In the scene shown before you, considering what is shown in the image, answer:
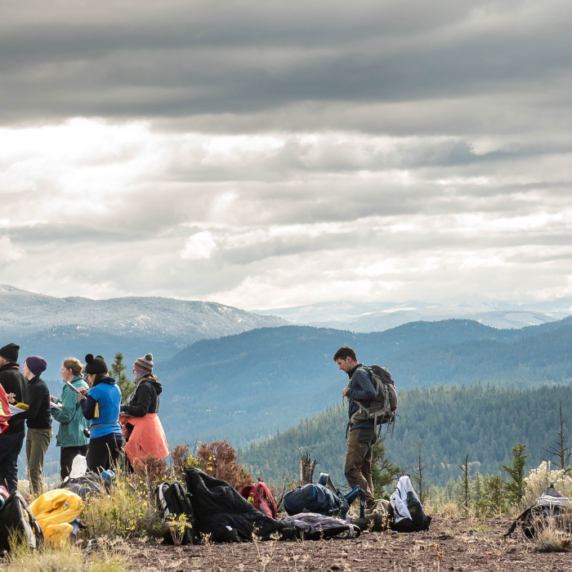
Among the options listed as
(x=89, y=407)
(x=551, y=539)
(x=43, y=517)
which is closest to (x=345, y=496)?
(x=551, y=539)

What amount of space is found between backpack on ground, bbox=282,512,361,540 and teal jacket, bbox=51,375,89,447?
4779 mm

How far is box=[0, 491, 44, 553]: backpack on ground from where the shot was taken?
281 inches

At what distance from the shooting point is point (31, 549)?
7074mm

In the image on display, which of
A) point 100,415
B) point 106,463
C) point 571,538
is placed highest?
point 100,415

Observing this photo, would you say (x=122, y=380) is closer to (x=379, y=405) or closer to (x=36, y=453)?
(x=36, y=453)

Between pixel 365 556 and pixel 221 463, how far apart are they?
3218 mm

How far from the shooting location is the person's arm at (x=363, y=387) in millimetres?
10288

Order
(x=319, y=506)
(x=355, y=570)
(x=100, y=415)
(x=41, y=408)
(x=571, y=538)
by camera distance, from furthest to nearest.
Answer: (x=41, y=408), (x=100, y=415), (x=319, y=506), (x=571, y=538), (x=355, y=570)

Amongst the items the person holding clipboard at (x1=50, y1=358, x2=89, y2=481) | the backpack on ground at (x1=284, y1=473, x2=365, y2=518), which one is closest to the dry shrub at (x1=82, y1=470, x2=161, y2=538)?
the backpack on ground at (x1=284, y1=473, x2=365, y2=518)

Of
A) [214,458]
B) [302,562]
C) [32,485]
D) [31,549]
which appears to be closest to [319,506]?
[214,458]

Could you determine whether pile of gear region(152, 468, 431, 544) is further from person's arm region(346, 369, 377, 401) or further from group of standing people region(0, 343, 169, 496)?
group of standing people region(0, 343, 169, 496)

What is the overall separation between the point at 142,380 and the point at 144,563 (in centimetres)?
406

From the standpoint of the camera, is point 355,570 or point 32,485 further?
point 32,485

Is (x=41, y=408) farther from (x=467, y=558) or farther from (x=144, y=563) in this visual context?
(x=467, y=558)
